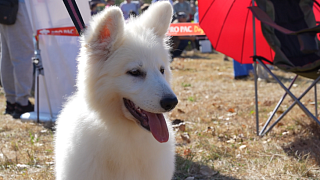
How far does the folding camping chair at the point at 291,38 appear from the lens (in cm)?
402

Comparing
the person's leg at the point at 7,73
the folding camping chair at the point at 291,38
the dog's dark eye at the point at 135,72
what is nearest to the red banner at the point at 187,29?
the folding camping chair at the point at 291,38

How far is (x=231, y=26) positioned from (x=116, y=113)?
349cm

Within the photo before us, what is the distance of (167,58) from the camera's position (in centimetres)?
278

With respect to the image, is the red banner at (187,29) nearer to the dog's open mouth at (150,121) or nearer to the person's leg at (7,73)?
the person's leg at (7,73)

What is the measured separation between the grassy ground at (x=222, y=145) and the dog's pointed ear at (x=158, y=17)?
61.9 inches

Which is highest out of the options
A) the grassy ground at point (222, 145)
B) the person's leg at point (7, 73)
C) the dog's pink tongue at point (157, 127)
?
the dog's pink tongue at point (157, 127)

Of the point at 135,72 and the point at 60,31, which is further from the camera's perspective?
the point at 60,31

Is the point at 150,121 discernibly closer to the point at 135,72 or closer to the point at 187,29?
the point at 135,72

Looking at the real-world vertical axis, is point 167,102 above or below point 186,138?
above

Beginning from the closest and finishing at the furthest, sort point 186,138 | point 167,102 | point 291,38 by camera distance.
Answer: point 167,102, point 186,138, point 291,38

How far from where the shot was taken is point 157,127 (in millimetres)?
2406

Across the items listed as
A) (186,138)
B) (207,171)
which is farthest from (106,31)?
(186,138)

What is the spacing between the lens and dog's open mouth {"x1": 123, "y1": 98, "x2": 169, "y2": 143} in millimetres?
2381

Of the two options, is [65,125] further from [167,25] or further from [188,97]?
[188,97]
